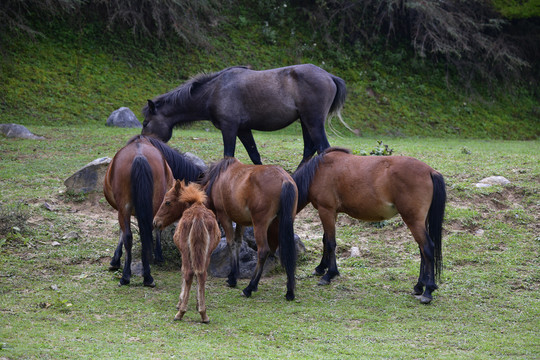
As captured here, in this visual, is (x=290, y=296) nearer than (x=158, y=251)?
Yes

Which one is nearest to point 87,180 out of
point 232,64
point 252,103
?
point 252,103

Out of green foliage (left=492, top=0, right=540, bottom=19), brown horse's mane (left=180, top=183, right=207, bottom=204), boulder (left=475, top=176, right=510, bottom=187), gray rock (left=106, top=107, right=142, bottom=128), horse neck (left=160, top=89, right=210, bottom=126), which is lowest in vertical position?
gray rock (left=106, top=107, right=142, bottom=128)

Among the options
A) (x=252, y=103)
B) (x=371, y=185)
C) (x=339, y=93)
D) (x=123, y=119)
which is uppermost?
(x=339, y=93)

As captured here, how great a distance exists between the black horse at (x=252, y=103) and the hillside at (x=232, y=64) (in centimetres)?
775

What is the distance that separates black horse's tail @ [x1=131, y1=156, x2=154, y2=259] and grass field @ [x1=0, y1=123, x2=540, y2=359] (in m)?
0.62

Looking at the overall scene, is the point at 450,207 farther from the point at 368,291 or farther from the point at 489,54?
the point at 489,54

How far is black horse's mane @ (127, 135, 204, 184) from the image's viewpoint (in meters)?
8.27

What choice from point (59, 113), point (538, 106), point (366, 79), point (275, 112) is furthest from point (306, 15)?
point (275, 112)

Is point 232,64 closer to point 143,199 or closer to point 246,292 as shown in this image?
point 143,199

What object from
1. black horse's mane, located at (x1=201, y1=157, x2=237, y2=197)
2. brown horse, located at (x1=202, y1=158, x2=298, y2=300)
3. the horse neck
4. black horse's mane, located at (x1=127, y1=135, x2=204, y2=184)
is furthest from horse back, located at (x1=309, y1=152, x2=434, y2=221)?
the horse neck

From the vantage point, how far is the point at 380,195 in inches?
296

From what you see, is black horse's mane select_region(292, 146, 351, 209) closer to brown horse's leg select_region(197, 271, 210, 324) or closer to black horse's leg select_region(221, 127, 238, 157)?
black horse's leg select_region(221, 127, 238, 157)

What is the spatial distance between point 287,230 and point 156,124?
380 cm

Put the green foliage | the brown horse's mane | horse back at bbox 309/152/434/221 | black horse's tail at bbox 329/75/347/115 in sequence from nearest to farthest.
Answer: the brown horse's mane < horse back at bbox 309/152/434/221 < black horse's tail at bbox 329/75/347/115 < the green foliage
